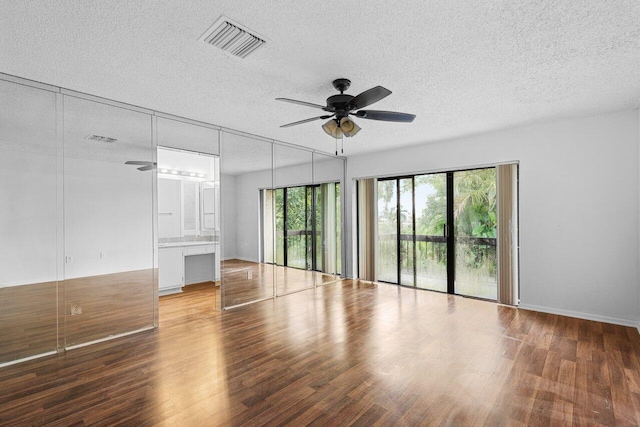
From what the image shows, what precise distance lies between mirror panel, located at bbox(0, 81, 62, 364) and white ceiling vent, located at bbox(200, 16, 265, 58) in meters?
2.18

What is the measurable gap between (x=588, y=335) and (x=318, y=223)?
14.4 feet

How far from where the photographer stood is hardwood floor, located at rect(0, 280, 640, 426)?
2.17 meters

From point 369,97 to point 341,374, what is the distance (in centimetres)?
243

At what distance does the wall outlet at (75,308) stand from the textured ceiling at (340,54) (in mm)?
2313

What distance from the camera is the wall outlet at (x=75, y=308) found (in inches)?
134

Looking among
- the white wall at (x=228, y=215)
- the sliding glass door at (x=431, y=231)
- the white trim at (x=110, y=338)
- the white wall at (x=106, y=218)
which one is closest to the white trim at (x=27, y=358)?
the white trim at (x=110, y=338)

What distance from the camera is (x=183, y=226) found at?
4.53 m

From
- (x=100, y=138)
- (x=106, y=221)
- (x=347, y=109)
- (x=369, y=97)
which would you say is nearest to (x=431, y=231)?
(x=347, y=109)

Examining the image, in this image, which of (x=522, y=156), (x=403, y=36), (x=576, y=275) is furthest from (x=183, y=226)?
(x=576, y=275)

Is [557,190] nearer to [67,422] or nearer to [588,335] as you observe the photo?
[588,335]

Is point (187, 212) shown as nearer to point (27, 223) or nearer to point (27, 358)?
point (27, 223)

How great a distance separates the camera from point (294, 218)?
6.01 metres

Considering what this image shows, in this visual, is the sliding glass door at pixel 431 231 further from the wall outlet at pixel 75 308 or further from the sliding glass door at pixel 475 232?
the wall outlet at pixel 75 308

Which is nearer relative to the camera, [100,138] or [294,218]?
[100,138]
